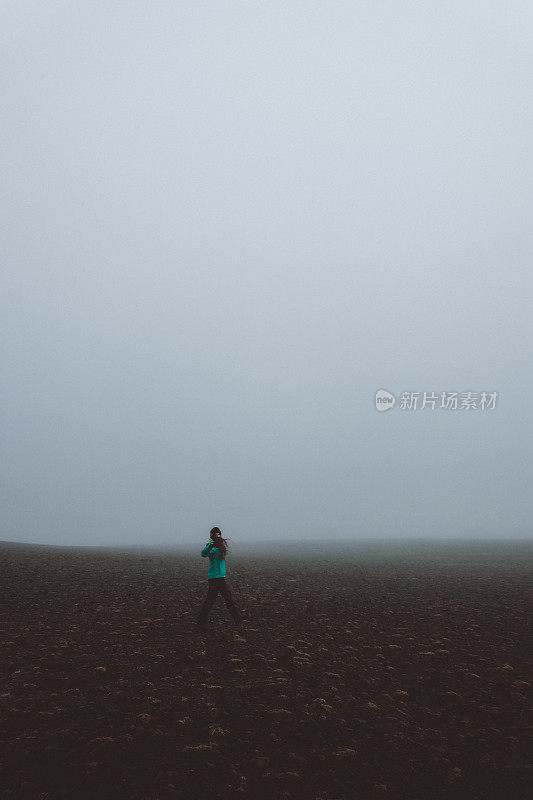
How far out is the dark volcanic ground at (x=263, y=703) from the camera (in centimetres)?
654

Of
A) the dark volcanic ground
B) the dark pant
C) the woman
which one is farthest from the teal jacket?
the dark volcanic ground

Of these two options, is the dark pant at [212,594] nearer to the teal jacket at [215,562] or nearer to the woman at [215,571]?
the woman at [215,571]

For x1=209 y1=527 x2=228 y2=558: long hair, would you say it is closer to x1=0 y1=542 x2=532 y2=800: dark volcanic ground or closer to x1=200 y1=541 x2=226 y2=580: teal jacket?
x1=200 y1=541 x2=226 y2=580: teal jacket

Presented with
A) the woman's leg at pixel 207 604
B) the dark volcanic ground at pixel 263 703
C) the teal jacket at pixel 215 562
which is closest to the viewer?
the dark volcanic ground at pixel 263 703

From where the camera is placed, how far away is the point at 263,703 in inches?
350

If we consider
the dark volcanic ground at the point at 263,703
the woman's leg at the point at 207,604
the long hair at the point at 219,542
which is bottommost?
the dark volcanic ground at the point at 263,703

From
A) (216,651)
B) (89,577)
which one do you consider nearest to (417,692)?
(216,651)

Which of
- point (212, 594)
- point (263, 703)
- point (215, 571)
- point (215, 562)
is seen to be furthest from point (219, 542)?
point (263, 703)

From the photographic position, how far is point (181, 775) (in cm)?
654

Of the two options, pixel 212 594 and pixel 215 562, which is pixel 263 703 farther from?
pixel 215 562

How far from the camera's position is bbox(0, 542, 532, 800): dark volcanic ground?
257 inches

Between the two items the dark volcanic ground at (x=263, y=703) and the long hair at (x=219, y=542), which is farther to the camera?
the long hair at (x=219, y=542)

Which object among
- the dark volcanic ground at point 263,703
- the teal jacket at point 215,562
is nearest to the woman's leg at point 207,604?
the teal jacket at point 215,562

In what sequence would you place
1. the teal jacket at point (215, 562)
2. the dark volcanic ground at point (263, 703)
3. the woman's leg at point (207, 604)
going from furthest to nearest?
the teal jacket at point (215, 562) < the woman's leg at point (207, 604) < the dark volcanic ground at point (263, 703)
